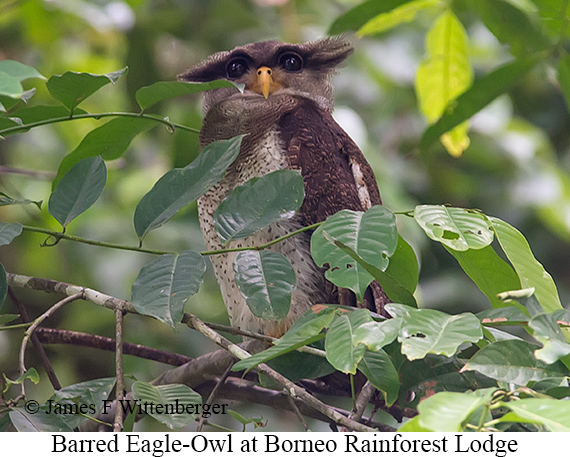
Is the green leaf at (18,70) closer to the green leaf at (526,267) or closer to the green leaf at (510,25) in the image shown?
the green leaf at (526,267)

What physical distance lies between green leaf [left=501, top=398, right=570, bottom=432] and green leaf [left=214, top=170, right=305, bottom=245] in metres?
0.38

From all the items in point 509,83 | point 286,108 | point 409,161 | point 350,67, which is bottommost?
point 509,83

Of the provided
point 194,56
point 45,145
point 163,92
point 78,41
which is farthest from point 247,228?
point 78,41

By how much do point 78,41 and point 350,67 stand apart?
1366 millimetres

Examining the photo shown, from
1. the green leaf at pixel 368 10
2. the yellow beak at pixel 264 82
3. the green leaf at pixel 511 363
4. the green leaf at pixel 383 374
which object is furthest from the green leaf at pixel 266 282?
the yellow beak at pixel 264 82

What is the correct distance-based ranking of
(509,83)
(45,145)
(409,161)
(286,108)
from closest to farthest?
(509,83), (286,108), (45,145), (409,161)

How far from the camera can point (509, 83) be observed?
1336 millimetres

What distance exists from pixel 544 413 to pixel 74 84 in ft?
2.32

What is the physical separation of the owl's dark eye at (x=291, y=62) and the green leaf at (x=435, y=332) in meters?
1.15

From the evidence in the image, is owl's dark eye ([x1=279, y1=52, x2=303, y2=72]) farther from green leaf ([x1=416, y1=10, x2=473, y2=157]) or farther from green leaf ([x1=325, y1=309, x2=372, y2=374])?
green leaf ([x1=325, y1=309, x2=372, y2=374])

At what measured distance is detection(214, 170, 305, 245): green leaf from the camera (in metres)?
0.85

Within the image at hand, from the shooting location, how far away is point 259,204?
2.83 feet

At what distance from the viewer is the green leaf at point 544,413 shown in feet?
1.75

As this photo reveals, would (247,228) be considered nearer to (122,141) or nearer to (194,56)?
(122,141)
